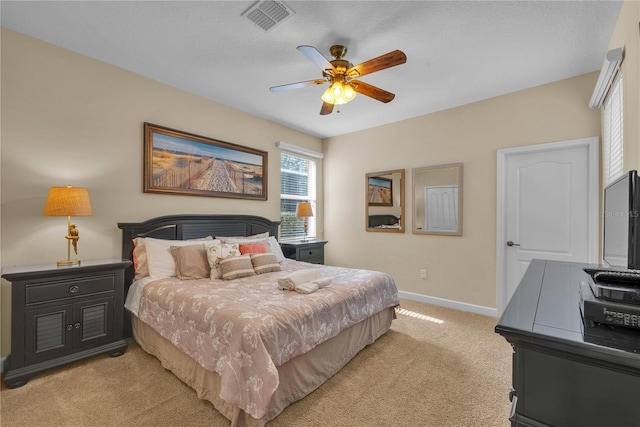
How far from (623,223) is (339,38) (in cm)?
221

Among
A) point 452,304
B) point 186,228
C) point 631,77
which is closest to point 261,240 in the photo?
point 186,228

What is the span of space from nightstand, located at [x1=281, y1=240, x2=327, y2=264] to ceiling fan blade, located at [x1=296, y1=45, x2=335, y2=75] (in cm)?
252

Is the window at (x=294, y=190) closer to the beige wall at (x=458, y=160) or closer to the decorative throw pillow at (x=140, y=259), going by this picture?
the beige wall at (x=458, y=160)

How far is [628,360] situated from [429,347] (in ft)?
7.51

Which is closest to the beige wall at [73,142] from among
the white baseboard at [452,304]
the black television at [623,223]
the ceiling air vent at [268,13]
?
the ceiling air vent at [268,13]

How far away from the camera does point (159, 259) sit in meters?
2.77

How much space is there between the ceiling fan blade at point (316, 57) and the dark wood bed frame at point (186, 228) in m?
2.22

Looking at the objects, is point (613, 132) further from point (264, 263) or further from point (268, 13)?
point (264, 263)

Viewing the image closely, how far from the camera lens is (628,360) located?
681 mm

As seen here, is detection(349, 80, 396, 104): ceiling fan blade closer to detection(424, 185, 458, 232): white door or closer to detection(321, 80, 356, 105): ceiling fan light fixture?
detection(321, 80, 356, 105): ceiling fan light fixture

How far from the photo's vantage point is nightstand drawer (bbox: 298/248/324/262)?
4.25 m

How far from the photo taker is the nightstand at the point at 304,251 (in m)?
4.19

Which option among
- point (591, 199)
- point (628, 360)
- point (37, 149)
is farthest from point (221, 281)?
point (591, 199)

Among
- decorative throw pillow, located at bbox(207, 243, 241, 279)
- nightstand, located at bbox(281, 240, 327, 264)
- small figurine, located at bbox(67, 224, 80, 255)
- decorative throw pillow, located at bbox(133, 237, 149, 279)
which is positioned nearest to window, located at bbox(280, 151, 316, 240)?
nightstand, located at bbox(281, 240, 327, 264)
